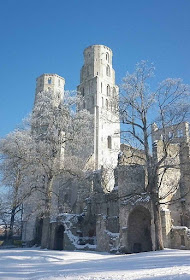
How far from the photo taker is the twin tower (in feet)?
146

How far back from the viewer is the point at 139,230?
75.9ft

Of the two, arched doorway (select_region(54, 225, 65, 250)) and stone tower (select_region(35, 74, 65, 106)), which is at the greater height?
stone tower (select_region(35, 74, 65, 106))

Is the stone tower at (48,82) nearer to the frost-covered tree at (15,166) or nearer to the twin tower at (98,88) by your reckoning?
the twin tower at (98,88)

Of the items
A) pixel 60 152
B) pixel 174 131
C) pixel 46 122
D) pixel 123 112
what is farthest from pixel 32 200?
pixel 174 131

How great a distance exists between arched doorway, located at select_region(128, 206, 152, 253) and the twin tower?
19297 mm

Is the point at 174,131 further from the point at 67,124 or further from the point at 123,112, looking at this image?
the point at 67,124

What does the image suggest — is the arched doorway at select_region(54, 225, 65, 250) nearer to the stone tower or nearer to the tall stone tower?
the tall stone tower

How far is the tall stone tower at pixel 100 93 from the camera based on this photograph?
146 ft

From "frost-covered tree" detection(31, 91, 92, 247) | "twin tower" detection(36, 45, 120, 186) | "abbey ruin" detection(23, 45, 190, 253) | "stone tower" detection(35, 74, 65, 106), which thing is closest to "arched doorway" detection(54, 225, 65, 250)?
"abbey ruin" detection(23, 45, 190, 253)

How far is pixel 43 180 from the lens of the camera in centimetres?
2595

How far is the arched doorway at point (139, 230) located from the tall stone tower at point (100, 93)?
1930 cm

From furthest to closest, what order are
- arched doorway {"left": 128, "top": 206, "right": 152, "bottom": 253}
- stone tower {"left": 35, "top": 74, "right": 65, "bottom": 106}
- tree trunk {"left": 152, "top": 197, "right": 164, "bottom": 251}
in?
stone tower {"left": 35, "top": 74, "right": 65, "bottom": 106} → arched doorway {"left": 128, "top": 206, "right": 152, "bottom": 253} → tree trunk {"left": 152, "top": 197, "right": 164, "bottom": 251}

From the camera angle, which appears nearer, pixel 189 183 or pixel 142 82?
pixel 142 82

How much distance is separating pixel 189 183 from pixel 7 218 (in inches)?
778
